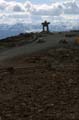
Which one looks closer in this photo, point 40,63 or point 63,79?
point 63,79

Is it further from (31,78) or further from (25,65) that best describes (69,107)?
(25,65)

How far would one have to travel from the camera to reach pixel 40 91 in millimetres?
16688

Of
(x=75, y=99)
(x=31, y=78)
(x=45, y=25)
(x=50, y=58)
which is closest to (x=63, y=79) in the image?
(x=31, y=78)

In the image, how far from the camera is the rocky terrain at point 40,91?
14.5m

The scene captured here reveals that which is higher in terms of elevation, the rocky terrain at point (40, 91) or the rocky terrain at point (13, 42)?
the rocky terrain at point (40, 91)

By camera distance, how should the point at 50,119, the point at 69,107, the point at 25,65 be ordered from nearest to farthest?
the point at 50,119
the point at 69,107
the point at 25,65

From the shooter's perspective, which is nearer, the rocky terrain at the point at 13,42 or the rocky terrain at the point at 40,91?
the rocky terrain at the point at 40,91

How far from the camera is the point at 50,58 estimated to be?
2464 cm

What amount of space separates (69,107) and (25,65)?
7852 millimetres

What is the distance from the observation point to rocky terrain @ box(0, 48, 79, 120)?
1449cm

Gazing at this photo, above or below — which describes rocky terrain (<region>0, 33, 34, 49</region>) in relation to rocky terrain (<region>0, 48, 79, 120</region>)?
below

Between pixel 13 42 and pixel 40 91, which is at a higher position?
pixel 40 91

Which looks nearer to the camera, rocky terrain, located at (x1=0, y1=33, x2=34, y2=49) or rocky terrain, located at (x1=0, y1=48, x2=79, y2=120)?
rocky terrain, located at (x1=0, y1=48, x2=79, y2=120)

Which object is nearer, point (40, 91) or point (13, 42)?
point (40, 91)
